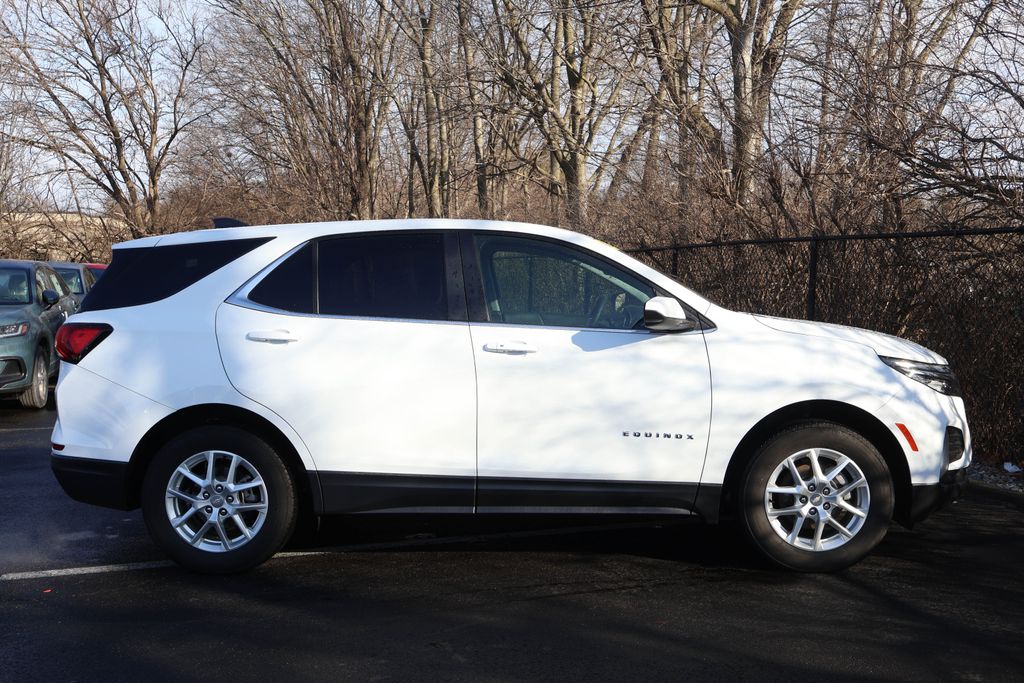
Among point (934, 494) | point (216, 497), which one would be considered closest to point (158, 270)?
point (216, 497)

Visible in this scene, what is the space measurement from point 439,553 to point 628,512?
1163mm

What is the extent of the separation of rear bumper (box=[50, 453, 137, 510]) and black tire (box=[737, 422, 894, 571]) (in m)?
3.16

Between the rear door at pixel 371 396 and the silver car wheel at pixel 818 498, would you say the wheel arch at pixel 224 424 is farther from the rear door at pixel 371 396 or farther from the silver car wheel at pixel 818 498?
the silver car wheel at pixel 818 498

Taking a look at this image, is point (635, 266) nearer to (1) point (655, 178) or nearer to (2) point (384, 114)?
(1) point (655, 178)

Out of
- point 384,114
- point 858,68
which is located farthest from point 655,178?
point 384,114

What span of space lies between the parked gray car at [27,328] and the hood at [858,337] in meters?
9.12

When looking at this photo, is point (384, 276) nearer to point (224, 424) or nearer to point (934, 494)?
point (224, 424)

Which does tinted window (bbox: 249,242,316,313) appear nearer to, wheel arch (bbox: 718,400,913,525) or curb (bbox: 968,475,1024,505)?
wheel arch (bbox: 718,400,913,525)

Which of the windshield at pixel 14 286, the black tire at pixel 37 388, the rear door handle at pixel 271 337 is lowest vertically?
the black tire at pixel 37 388

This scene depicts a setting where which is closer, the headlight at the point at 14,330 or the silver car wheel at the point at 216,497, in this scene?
the silver car wheel at the point at 216,497

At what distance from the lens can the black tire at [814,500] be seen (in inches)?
203

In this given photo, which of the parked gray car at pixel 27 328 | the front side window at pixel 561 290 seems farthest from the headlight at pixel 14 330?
the front side window at pixel 561 290

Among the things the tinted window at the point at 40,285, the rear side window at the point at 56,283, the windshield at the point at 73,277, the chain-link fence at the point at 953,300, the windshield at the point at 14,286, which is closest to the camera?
the chain-link fence at the point at 953,300

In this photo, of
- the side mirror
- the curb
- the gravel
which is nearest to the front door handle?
the side mirror
